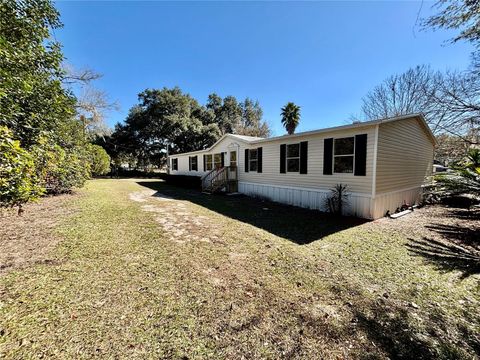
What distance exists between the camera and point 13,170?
2.59 meters

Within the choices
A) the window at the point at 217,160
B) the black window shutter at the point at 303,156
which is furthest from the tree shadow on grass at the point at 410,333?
the window at the point at 217,160

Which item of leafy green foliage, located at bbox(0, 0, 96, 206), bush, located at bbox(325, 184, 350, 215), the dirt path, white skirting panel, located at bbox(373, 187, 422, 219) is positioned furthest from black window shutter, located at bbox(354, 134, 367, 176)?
leafy green foliage, located at bbox(0, 0, 96, 206)

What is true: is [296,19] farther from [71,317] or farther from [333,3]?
[71,317]

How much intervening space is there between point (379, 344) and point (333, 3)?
10.3m

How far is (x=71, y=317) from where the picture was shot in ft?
7.80

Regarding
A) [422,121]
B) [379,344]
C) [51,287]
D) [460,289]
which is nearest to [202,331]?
[379,344]

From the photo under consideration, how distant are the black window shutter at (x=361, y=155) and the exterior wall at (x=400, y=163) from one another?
0.40 m

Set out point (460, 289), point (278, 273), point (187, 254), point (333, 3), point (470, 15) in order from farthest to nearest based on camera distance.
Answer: point (333, 3) < point (470, 15) < point (187, 254) < point (278, 273) < point (460, 289)

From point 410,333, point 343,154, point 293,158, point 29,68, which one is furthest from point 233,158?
point 410,333

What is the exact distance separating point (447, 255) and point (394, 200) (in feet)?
13.5

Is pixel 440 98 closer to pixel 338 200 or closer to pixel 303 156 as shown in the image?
pixel 303 156

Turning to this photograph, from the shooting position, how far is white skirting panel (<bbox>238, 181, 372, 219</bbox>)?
746cm

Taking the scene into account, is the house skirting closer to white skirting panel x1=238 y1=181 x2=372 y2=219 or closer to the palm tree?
white skirting panel x1=238 y1=181 x2=372 y2=219

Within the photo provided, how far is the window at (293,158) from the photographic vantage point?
951cm
